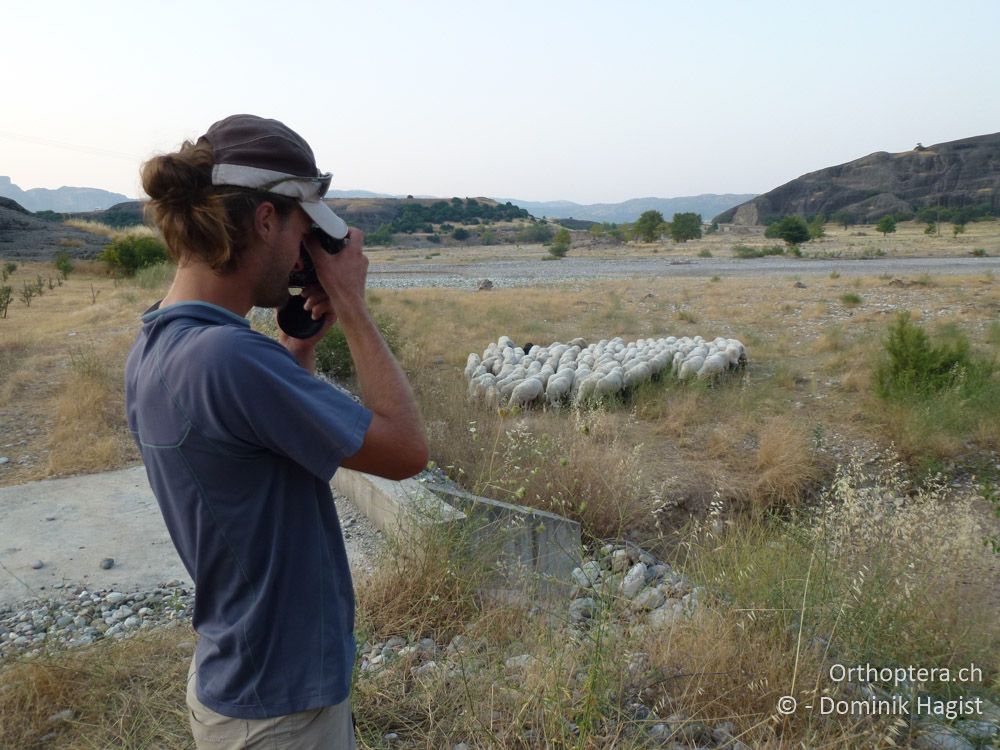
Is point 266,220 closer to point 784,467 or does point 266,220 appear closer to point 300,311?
point 300,311

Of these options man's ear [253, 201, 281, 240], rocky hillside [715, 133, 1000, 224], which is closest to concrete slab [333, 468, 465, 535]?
man's ear [253, 201, 281, 240]

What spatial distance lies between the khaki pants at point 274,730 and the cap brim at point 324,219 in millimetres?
936

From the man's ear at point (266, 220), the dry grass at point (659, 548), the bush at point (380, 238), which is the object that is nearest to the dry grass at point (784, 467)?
the dry grass at point (659, 548)

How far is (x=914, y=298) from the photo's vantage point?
62.6 feet

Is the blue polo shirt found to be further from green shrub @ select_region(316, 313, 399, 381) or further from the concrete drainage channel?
green shrub @ select_region(316, 313, 399, 381)

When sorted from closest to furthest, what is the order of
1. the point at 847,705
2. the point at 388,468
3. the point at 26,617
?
the point at 388,468
the point at 847,705
the point at 26,617

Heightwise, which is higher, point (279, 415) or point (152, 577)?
point (279, 415)

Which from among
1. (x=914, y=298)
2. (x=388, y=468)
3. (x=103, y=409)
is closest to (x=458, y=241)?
(x=914, y=298)

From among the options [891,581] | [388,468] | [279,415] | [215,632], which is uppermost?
[279,415]

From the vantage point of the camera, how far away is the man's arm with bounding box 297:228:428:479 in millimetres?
1456

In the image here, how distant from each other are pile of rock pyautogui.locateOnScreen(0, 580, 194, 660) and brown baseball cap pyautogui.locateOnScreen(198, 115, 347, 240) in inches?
115

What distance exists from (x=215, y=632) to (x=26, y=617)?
11.1 ft

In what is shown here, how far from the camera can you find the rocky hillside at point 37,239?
3888 cm

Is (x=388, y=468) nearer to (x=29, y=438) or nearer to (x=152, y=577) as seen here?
(x=152, y=577)
